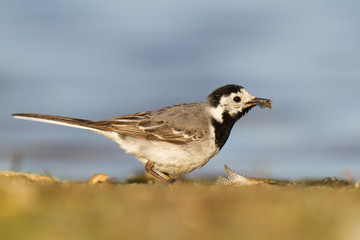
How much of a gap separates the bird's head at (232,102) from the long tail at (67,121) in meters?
1.89

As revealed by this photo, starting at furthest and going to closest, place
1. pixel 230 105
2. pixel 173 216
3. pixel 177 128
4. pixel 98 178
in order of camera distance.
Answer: pixel 230 105 < pixel 177 128 < pixel 98 178 < pixel 173 216

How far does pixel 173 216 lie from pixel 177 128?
174 inches

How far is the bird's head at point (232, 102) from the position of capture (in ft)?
27.6

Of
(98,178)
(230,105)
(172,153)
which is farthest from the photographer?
(230,105)

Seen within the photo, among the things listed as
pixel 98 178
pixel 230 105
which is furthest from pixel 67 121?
pixel 230 105

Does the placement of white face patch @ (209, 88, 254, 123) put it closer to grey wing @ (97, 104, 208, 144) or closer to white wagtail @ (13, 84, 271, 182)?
white wagtail @ (13, 84, 271, 182)

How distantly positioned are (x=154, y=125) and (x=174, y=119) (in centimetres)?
34

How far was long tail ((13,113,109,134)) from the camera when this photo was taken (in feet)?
25.6

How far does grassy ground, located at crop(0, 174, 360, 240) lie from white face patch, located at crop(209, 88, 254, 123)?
397cm

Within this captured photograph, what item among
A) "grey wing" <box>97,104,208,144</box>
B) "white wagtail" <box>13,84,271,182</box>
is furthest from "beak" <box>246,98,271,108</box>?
"grey wing" <box>97,104,208,144</box>

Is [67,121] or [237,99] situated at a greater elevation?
[237,99]

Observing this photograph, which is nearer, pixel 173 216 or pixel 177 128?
pixel 173 216

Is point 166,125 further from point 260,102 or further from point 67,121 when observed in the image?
point 260,102

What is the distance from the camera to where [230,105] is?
27.7 ft
